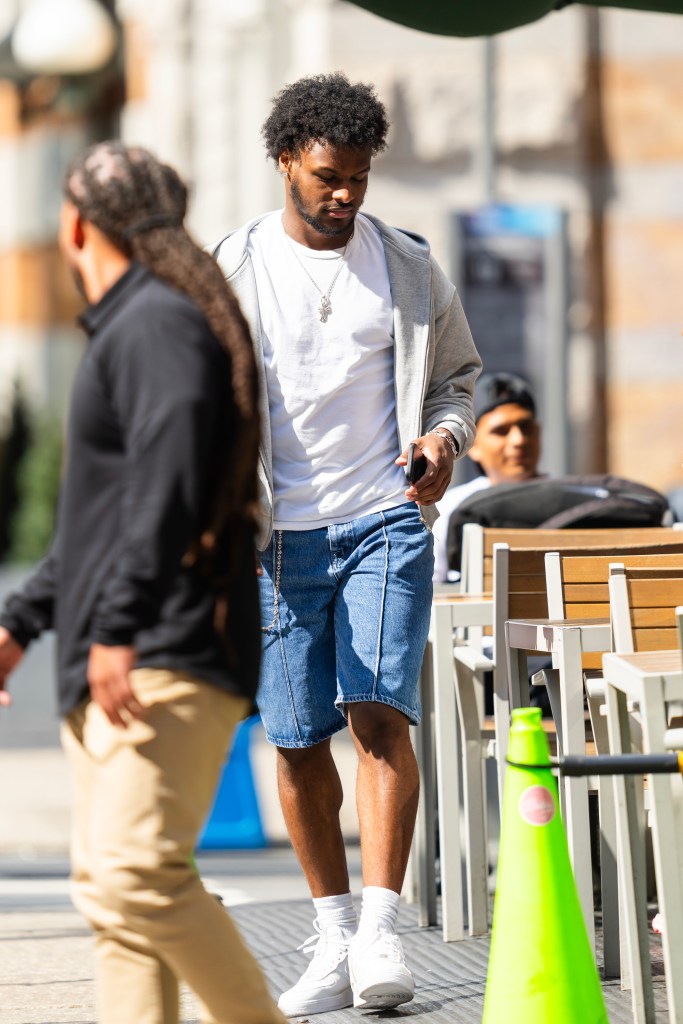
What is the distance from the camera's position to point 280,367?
13.6ft

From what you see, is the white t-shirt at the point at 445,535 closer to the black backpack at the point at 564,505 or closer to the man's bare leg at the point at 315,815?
the black backpack at the point at 564,505

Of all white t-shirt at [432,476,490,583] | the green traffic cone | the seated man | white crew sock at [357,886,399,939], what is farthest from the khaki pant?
the seated man

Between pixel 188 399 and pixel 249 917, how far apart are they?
2.95 meters

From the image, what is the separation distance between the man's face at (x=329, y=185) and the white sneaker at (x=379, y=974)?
5.35 feet

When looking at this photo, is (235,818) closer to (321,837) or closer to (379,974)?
(321,837)

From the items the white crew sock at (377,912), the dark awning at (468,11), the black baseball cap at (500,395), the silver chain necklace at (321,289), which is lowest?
the white crew sock at (377,912)

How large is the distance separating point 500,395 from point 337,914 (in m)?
2.87

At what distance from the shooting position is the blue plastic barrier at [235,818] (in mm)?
7496

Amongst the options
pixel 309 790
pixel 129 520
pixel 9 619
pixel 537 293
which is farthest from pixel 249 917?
pixel 537 293

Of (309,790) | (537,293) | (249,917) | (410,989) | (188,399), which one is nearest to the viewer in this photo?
(188,399)

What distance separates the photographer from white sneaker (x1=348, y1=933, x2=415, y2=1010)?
12.7 ft

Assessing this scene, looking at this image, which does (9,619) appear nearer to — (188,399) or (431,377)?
(188,399)

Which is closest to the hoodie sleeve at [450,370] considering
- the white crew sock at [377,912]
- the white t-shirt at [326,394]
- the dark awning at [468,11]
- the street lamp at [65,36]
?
the white t-shirt at [326,394]

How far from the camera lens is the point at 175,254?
299 cm
